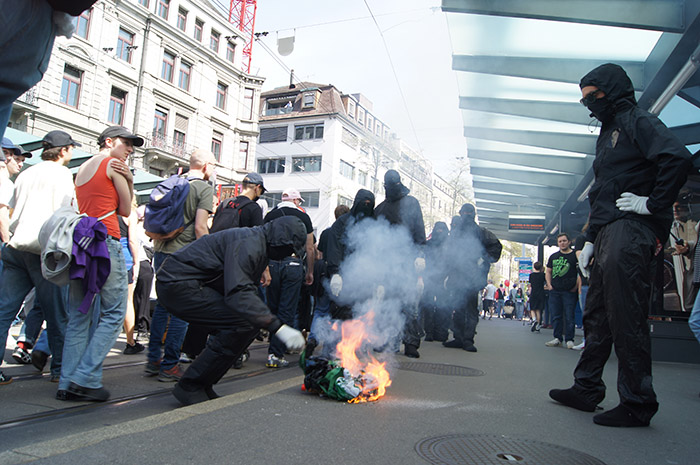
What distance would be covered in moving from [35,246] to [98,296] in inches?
27.6

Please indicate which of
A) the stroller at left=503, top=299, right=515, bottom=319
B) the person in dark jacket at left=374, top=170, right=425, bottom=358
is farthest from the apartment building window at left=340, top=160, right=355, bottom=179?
the person in dark jacket at left=374, top=170, right=425, bottom=358

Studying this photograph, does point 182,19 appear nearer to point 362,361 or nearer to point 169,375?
point 169,375

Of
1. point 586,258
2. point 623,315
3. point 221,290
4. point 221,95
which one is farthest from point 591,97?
point 221,95

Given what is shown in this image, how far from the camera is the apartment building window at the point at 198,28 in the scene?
33.0 metres

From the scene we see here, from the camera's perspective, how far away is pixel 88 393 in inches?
136

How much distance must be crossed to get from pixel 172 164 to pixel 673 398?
30566 millimetres

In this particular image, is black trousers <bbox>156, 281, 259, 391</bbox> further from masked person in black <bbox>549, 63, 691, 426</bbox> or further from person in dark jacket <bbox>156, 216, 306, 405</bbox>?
masked person in black <bbox>549, 63, 691, 426</bbox>

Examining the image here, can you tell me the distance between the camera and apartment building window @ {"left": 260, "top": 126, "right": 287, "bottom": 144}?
50.5 meters

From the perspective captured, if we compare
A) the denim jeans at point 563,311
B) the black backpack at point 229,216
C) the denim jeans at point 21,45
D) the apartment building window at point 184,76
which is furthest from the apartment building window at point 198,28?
the denim jeans at point 21,45

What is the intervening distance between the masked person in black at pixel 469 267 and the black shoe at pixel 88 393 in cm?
522

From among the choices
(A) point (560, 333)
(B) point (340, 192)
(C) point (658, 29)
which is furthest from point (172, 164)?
(C) point (658, 29)

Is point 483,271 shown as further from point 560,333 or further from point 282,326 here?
point 282,326

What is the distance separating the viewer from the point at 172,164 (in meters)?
31.1

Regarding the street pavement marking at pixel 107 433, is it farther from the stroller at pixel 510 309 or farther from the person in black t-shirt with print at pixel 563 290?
the stroller at pixel 510 309
